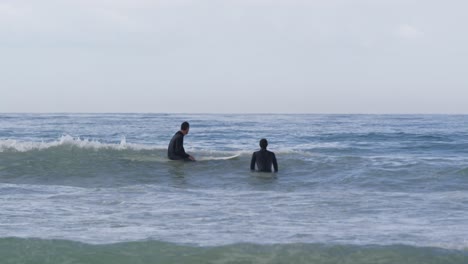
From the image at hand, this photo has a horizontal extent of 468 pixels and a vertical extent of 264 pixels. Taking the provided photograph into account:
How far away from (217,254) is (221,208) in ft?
10.6

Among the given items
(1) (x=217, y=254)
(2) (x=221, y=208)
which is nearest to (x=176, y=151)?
(2) (x=221, y=208)

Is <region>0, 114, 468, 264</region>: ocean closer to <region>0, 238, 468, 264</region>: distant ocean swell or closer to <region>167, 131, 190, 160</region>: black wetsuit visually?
<region>0, 238, 468, 264</region>: distant ocean swell

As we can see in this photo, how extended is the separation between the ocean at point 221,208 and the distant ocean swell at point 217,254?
0.01 meters

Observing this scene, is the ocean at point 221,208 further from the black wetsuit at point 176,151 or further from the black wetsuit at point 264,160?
the black wetsuit at point 264,160

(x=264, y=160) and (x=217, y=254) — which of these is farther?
(x=264, y=160)

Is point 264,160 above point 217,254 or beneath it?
above

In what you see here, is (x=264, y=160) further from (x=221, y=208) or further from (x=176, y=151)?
(x=221, y=208)

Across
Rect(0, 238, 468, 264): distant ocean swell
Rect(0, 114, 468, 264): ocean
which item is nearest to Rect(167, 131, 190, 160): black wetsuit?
Rect(0, 114, 468, 264): ocean

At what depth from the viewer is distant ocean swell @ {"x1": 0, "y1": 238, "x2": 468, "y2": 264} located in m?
7.06

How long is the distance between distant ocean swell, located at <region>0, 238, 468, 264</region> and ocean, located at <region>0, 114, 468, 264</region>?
0.04 feet

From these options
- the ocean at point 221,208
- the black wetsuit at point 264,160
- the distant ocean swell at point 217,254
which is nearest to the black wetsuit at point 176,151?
the ocean at point 221,208

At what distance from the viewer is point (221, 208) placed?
10.4m

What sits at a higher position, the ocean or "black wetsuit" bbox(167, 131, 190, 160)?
"black wetsuit" bbox(167, 131, 190, 160)

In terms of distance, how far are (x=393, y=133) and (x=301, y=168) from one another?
18976 millimetres
